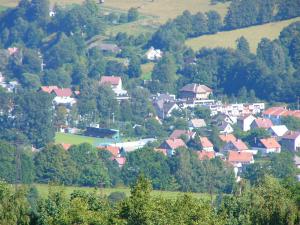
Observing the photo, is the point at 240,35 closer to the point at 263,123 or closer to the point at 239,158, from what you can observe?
the point at 263,123

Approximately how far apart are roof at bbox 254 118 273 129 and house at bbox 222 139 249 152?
4.40 meters

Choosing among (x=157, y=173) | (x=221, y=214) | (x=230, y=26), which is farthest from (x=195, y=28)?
(x=221, y=214)

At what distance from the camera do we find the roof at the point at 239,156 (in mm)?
57469

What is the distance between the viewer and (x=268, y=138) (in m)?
61.5

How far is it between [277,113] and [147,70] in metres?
12.8

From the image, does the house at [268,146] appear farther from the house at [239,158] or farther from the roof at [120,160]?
the roof at [120,160]

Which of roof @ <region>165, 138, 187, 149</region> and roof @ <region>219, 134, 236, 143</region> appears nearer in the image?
roof @ <region>165, 138, 187, 149</region>

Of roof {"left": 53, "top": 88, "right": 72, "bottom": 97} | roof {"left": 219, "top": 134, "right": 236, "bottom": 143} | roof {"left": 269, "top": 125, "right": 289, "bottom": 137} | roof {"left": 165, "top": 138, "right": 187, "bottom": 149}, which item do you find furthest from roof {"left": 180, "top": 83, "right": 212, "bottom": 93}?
roof {"left": 165, "top": 138, "right": 187, "bottom": 149}

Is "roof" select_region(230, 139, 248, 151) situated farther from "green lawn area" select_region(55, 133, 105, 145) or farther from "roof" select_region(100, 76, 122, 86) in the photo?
"roof" select_region(100, 76, 122, 86)

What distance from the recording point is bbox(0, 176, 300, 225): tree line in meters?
30.5

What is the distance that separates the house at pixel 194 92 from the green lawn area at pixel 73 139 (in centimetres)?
1048

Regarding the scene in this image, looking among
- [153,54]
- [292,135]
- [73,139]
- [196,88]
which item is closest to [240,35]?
[153,54]

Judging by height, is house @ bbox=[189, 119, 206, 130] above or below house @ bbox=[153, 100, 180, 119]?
below

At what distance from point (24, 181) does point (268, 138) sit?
13879 millimetres
